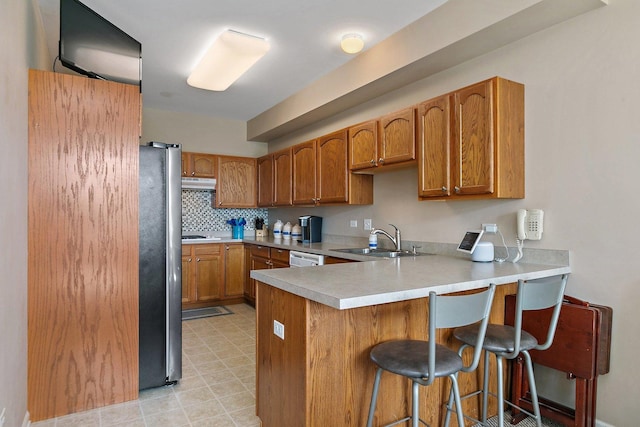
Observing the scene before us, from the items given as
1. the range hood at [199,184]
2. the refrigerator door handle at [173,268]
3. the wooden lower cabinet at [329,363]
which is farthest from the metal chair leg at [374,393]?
the range hood at [199,184]

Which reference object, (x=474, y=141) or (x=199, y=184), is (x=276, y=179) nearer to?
(x=199, y=184)

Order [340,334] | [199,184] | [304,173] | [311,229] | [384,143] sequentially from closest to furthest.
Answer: [340,334] → [384,143] → [304,173] → [311,229] → [199,184]

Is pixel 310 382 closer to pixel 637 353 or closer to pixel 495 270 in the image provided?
pixel 495 270

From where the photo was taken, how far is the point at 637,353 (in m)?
1.96

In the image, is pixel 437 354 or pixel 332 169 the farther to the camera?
pixel 332 169

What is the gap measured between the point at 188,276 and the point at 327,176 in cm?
223

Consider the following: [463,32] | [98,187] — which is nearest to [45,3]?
[98,187]

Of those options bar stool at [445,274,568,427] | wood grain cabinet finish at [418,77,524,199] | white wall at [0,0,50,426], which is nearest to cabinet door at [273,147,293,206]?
wood grain cabinet finish at [418,77,524,199]

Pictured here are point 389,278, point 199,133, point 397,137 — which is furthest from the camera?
point 199,133

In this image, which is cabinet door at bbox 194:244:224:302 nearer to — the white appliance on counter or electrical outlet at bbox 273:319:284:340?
the white appliance on counter

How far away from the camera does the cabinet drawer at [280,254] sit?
4.17 meters

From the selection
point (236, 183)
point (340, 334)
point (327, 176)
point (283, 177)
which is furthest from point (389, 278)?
point (236, 183)

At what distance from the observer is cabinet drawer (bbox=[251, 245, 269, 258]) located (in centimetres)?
463

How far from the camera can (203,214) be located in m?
5.53
